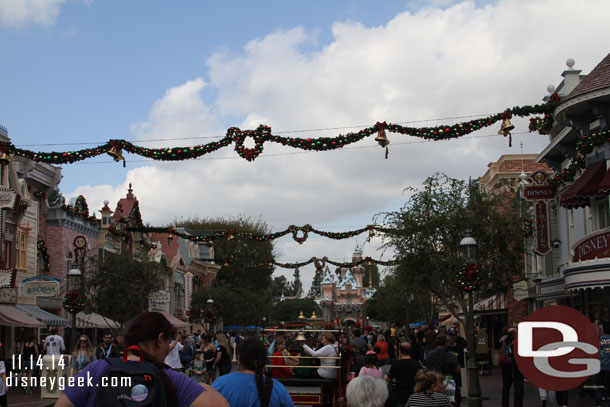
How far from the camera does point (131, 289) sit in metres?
36.8

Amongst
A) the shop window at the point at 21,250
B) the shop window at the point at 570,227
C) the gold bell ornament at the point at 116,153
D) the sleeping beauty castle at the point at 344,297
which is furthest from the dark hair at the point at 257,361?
the sleeping beauty castle at the point at 344,297

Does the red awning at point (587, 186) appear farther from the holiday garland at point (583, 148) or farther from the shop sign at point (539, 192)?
the shop sign at point (539, 192)

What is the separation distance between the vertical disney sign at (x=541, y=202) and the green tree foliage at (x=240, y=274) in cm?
3724

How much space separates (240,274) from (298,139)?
62953 millimetres

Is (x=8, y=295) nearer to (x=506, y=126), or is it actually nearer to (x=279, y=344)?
(x=279, y=344)

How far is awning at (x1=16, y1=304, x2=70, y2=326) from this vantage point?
3331cm

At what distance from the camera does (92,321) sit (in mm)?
39531

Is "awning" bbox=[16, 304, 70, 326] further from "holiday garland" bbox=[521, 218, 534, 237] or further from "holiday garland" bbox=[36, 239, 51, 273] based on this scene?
"holiday garland" bbox=[521, 218, 534, 237]

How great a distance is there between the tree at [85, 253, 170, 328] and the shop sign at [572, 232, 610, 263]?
21.9 m

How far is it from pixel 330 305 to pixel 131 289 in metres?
139

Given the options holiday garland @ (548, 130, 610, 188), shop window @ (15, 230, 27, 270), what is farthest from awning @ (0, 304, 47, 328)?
holiday garland @ (548, 130, 610, 188)

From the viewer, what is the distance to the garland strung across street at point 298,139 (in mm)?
18422

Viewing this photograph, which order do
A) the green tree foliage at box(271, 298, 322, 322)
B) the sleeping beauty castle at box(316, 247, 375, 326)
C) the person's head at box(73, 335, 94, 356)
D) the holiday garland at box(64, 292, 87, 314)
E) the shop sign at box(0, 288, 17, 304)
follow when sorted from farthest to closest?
the sleeping beauty castle at box(316, 247, 375, 326)
the green tree foliage at box(271, 298, 322, 322)
the shop sign at box(0, 288, 17, 304)
the holiday garland at box(64, 292, 87, 314)
the person's head at box(73, 335, 94, 356)

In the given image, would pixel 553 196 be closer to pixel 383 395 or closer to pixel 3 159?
pixel 3 159
